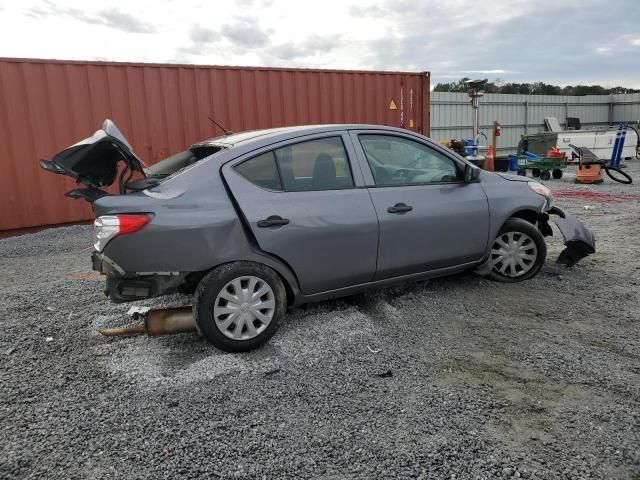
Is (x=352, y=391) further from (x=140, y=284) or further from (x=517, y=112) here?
(x=517, y=112)

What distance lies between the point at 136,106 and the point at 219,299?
6299 millimetres

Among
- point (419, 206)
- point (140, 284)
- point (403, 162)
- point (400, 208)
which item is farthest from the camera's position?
point (403, 162)

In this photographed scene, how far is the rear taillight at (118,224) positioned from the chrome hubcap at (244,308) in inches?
26.9

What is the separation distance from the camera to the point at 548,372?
3.14 metres

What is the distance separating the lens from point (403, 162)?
416cm

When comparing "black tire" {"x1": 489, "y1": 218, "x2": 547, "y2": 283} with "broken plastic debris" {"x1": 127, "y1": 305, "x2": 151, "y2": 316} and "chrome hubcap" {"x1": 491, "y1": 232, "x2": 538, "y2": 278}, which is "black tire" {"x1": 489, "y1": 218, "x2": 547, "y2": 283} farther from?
"broken plastic debris" {"x1": 127, "y1": 305, "x2": 151, "y2": 316}

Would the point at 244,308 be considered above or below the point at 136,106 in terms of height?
below

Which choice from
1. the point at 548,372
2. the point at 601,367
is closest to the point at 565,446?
the point at 548,372

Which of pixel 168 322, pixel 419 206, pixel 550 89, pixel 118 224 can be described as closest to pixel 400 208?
pixel 419 206

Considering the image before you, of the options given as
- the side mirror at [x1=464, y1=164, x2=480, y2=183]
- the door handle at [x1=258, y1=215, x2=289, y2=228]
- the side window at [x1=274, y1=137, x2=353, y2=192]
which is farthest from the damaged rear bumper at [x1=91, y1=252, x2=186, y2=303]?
the side mirror at [x1=464, y1=164, x2=480, y2=183]

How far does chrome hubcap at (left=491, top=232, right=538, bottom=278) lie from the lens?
469 cm

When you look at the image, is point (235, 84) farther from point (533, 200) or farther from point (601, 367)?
point (601, 367)

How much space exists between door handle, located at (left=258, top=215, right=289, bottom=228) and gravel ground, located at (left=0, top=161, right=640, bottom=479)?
873 millimetres

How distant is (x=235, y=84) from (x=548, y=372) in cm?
759
